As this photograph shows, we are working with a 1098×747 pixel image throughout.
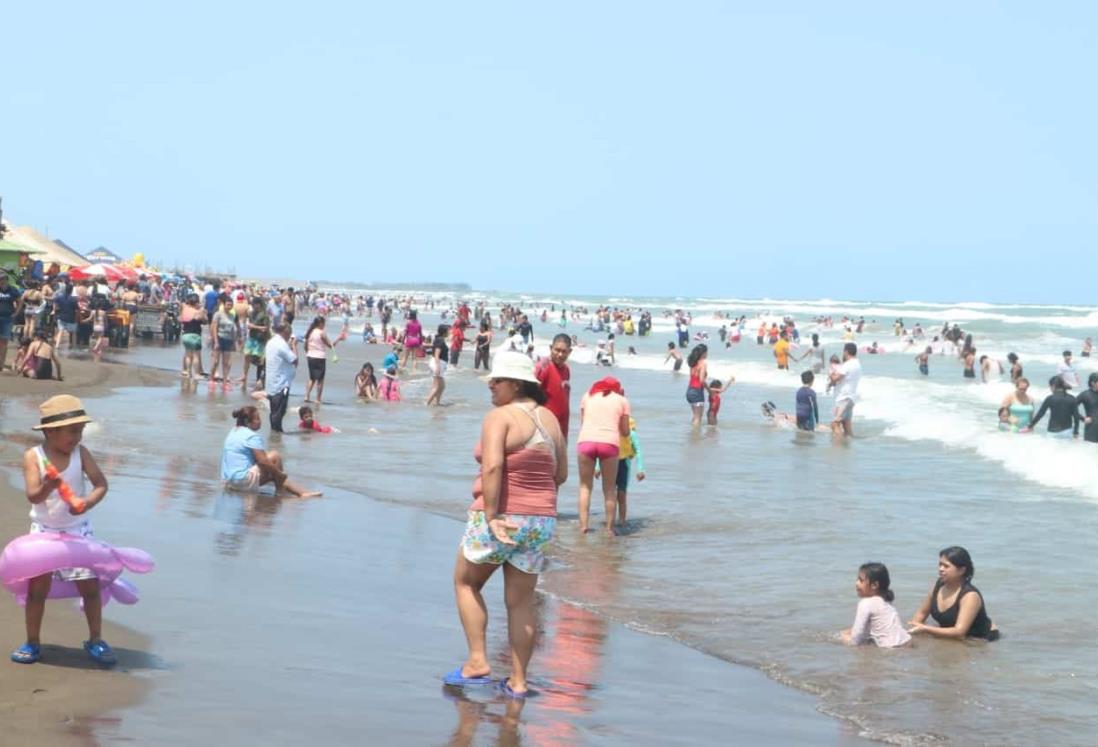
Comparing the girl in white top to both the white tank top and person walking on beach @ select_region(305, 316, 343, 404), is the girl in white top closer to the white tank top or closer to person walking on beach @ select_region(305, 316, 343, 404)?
the white tank top

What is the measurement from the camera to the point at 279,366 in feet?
57.7

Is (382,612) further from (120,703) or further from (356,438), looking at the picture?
(356,438)

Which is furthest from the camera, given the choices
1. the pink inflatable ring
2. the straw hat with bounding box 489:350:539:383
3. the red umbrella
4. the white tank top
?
the red umbrella

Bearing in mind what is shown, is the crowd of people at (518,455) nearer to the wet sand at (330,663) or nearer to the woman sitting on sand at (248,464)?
the woman sitting on sand at (248,464)

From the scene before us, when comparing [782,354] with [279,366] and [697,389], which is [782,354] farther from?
[279,366]

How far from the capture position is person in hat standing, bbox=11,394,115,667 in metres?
5.83

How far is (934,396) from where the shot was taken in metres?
34.5

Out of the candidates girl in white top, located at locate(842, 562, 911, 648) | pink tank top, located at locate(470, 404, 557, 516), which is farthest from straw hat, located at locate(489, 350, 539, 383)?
girl in white top, located at locate(842, 562, 911, 648)

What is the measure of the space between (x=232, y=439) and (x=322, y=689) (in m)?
6.70

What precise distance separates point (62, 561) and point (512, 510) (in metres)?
1.86

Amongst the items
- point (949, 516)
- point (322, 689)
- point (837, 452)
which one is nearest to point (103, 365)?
point (837, 452)

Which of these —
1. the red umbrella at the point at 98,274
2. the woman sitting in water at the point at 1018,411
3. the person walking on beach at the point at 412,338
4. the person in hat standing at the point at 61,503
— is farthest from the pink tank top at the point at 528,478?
the red umbrella at the point at 98,274

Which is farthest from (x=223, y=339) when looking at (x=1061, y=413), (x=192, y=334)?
(x=1061, y=413)

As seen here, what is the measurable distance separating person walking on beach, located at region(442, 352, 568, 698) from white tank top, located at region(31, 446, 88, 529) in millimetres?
1651
